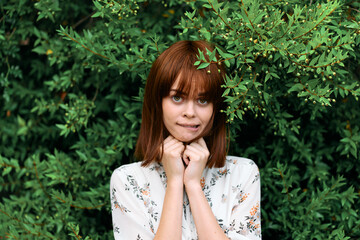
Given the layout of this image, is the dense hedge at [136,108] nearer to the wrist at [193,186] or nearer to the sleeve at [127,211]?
the sleeve at [127,211]

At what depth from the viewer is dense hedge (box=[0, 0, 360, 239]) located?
2008mm

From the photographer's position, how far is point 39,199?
8.78ft

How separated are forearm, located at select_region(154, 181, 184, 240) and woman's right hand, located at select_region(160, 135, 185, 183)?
0.03m

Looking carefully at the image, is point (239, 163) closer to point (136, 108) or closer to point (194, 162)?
point (194, 162)

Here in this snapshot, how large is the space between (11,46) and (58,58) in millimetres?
368

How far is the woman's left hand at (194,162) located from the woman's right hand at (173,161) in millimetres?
25

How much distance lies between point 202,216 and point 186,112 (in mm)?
457

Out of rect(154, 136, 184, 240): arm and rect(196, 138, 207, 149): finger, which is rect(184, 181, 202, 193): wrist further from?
rect(196, 138, 207, 149): finger

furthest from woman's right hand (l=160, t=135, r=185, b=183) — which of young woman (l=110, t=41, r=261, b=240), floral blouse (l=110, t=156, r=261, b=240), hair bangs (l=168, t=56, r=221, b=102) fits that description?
hair bangs (l=168, t=56, r=221, b=102)

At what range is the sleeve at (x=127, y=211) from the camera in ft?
6.31

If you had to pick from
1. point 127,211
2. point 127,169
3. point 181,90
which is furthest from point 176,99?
point 127,211

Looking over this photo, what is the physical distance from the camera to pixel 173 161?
1.91 meters

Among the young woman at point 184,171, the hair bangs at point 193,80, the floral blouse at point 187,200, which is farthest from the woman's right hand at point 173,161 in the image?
the hair bangs at point 193,80

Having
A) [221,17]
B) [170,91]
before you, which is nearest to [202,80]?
[170,91]
